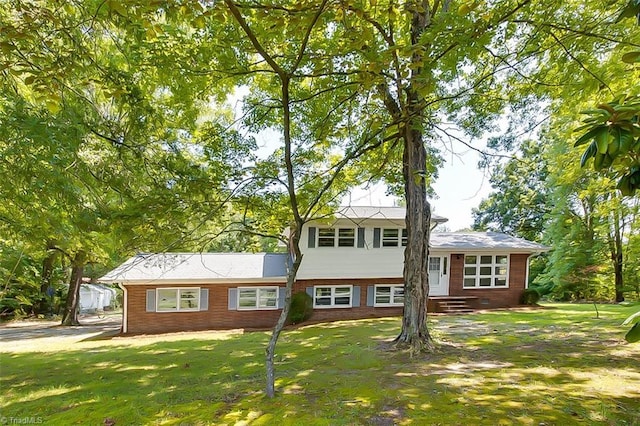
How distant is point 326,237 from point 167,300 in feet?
23.2

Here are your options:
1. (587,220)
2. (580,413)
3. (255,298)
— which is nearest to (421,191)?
(580,413)

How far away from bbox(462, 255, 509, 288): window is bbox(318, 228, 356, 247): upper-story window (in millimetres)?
5865

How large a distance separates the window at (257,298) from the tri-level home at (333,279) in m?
0.04

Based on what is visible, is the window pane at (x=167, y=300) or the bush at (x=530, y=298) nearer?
the window pane at (x=167, y=300)

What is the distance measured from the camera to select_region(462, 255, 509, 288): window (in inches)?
671

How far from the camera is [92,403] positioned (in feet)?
15.6

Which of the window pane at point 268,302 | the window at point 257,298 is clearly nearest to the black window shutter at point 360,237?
the window at point 257,298

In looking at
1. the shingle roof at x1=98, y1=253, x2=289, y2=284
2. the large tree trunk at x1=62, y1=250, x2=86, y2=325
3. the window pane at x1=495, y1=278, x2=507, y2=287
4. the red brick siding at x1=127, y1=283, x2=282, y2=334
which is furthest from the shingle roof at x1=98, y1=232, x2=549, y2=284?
the large tree trunk at x1=62, y1=250, x2=86, y2=325

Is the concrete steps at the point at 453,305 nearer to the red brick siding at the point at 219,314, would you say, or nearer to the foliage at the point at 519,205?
the red brick siding at the point at 219,314

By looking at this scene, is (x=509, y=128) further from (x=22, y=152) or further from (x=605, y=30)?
(x=22, y=152)

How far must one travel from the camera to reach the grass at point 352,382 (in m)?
3.85

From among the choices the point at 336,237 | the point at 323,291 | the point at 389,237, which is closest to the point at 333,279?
the point at 323,291

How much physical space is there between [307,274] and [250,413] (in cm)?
1131

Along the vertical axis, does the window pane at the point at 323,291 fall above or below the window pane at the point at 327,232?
below
